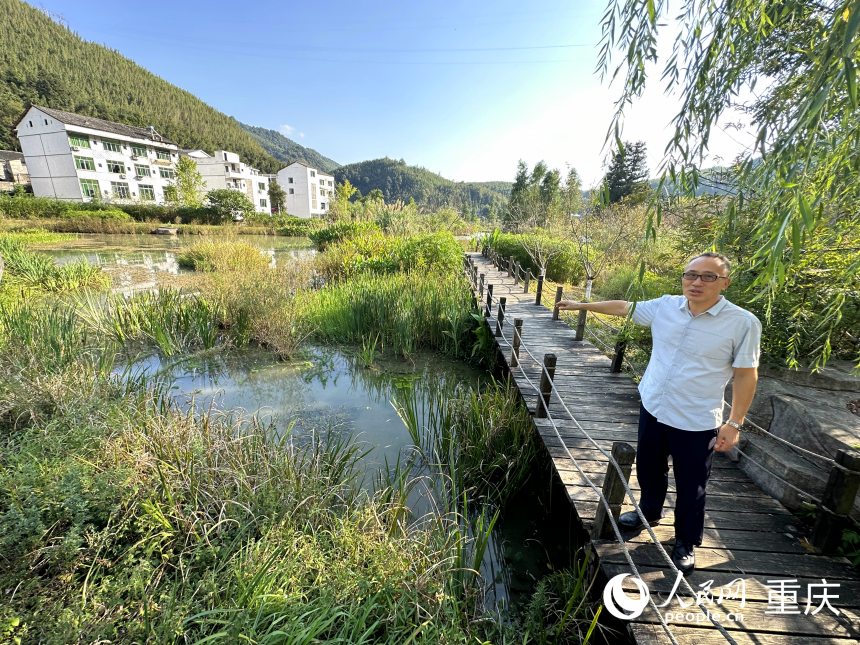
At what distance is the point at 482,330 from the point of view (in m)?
6.75

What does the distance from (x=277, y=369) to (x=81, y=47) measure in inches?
5034

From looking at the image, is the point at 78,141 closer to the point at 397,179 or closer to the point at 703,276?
the point at 703,276

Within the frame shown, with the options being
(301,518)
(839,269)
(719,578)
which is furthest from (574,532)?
(839,269)

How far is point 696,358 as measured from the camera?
1801 mm

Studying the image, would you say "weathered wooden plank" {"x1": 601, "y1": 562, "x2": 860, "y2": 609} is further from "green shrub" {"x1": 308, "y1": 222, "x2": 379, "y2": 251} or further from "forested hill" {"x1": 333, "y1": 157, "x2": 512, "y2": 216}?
"forested hill" {"x1": 333, "y1": 157, "x2": 512, "y2": 216}

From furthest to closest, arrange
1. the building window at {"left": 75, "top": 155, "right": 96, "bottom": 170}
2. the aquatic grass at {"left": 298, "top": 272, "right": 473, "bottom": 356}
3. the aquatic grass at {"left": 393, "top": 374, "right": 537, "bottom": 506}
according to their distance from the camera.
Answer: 1. the building window at {"left": 75, "top": 155, "right": 96, "bottom": 170}
2. the aquatic grass at {"left": 298, "top": 272, "right": 473, "bottom": 356}
3. the aquatic grass at {"left": 393, "top": 374, "right": 537, "bottom": 506}

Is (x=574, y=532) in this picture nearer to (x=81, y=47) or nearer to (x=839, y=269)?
(x=839, y=269)

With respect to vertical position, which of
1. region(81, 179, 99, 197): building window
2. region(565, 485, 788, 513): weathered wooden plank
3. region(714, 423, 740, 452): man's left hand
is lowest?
region(565, 485, 788, 513): weathered wooden plank

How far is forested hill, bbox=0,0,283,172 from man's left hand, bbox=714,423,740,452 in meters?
84.4

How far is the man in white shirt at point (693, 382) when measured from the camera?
1.71m

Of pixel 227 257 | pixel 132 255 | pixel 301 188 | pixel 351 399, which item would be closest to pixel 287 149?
pixel 301 188

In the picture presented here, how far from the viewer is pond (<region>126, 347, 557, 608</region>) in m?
2.93

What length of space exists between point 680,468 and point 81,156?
53.8 meters

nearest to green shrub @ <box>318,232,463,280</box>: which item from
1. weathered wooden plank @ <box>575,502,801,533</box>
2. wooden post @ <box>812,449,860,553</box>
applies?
weathered wooden plank @ <box>575,502,801,533</box>
